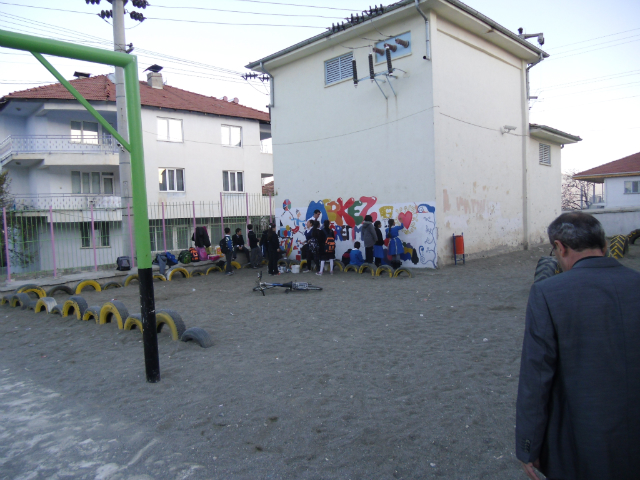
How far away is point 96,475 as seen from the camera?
3.36 metres

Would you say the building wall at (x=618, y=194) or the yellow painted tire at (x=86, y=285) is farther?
the building wall at (x=618, y=194)

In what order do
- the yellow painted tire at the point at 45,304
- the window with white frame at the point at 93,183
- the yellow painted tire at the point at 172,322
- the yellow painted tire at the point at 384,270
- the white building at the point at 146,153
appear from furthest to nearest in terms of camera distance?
the window with white frame at the point at 93,183, the white building at the point at 146,153, the yellow painted tire at the point at 384,270, the yellow painted tire at the point at 45,304, the yellow painted tire at the point at 172,322

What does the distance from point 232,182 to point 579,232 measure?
91.5 feet

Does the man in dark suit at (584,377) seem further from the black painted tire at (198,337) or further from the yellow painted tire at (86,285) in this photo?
the yellow painted tire at (86,285)

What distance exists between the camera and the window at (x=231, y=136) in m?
28.3

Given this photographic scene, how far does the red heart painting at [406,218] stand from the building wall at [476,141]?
948 mm

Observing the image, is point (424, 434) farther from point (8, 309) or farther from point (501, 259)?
point (501, 259)

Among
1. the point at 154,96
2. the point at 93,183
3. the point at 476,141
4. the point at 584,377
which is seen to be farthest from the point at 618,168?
the point at 584,377

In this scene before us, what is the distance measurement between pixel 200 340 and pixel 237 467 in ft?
10.5

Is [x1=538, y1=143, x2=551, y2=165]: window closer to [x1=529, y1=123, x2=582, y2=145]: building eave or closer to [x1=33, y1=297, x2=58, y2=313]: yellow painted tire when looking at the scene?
[x1=529, y1=123, x2=582, y2=145]: building eave

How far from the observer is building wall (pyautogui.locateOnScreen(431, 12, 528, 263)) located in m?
14.0

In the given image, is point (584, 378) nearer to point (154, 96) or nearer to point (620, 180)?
point (154, 96)

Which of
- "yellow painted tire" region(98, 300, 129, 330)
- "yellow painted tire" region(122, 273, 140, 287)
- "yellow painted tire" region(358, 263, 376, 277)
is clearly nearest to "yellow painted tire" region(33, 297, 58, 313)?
"yellow painted tire" region(98, 300, 129, 330)

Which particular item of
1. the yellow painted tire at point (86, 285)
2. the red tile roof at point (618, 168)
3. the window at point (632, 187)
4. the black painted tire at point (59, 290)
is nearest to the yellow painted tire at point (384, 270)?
the yellow painted tire at point (86, 285)
